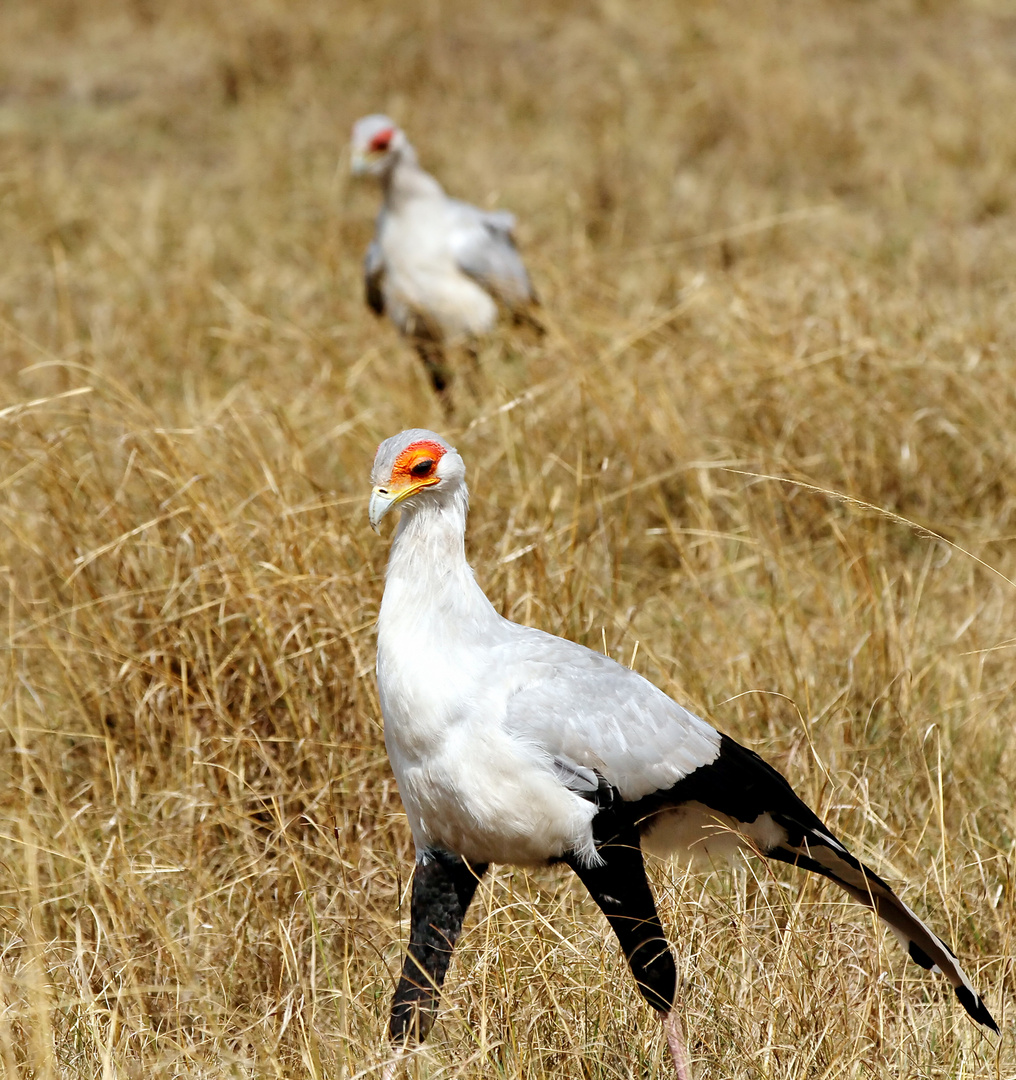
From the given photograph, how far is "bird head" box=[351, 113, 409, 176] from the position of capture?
18.0ft

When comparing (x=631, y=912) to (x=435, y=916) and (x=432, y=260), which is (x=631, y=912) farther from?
(x=432, y=260)

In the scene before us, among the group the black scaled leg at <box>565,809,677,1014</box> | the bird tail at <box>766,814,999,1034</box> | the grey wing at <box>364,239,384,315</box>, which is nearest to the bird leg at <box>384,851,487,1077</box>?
the black scaled leg at <box>565,809,677,1014</box>

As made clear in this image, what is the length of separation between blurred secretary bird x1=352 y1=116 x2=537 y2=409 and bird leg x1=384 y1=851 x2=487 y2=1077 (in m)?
3.17

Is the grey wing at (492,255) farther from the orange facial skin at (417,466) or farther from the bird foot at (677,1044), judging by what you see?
the bird foot at (677,1044)

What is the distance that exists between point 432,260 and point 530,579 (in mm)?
2647

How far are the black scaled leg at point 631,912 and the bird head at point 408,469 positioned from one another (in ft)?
2.00

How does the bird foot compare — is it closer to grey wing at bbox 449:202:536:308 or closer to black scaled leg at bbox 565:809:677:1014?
black scaled leg at bbox 565:809:677:1014

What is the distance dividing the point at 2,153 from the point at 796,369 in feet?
18.3

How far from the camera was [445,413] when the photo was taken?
472 cm

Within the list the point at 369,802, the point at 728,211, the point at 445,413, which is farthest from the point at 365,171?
the point at 369,802

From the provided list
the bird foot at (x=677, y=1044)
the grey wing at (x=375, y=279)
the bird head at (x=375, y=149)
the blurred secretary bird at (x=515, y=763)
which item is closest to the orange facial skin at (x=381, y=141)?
the bird head at (x=375, y=149)

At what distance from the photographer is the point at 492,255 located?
5406mm

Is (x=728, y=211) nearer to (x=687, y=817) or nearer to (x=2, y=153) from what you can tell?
(x=2, y=153)

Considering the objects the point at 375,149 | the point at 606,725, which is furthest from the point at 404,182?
the point at 606,725
